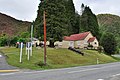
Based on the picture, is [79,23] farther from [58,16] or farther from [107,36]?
[58,16]

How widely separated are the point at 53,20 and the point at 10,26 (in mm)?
48820

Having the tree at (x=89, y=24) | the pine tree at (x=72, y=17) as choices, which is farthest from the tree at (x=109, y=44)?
the pine tree at (x=72, y=17)

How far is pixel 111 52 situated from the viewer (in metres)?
72.8

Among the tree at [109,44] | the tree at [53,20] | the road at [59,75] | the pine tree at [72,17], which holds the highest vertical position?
the pine tree at [72,17]

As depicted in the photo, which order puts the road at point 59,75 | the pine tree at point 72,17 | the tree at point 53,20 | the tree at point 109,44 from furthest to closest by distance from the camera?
the pine tree at point 72,17, the tree at point 109,44, the tree at point 53,20, the road at point 59,75

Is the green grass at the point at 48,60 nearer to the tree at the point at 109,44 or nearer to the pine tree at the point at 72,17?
the tree at the point at 109,44

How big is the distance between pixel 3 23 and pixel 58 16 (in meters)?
50.8

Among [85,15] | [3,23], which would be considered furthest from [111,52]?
[3,23]

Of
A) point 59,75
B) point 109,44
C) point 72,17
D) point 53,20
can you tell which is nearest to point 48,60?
point 53,20

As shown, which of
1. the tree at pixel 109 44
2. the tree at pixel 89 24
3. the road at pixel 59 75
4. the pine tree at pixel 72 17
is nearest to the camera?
the road at pixel 59 75

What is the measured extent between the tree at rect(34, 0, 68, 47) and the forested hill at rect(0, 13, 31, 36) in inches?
1641

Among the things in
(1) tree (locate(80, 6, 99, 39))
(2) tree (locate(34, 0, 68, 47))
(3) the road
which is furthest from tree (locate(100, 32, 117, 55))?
(3) the road

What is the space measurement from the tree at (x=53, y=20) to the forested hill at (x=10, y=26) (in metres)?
41.7

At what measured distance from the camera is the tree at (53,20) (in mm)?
52844
